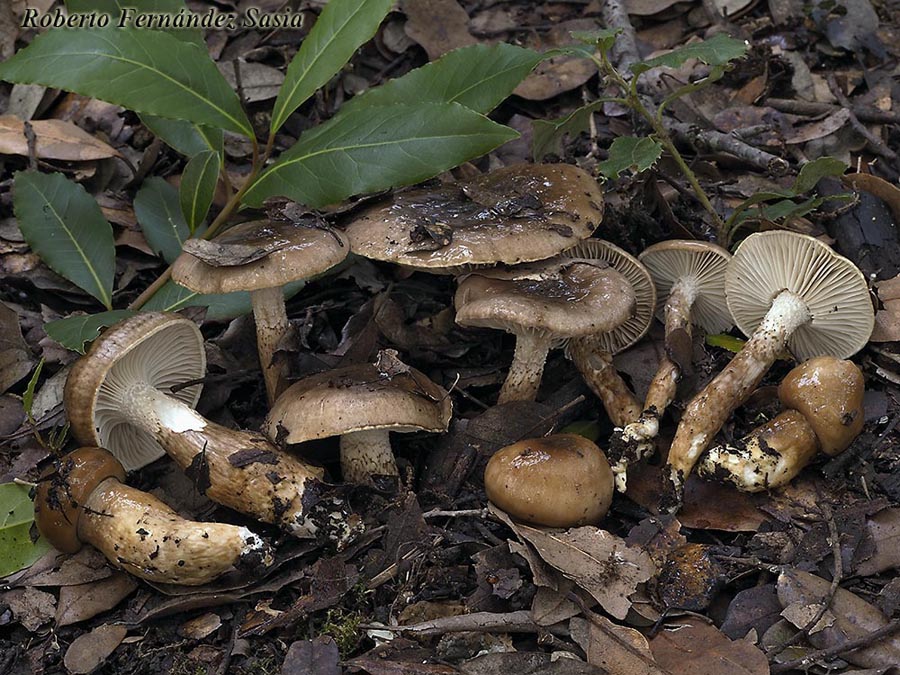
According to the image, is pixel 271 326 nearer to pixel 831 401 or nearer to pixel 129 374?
pixel 129 374

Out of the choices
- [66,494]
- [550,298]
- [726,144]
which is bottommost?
[66,494]

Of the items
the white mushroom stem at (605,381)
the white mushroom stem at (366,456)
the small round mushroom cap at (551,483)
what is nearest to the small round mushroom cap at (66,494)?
the white mushroom stem at (366,456)

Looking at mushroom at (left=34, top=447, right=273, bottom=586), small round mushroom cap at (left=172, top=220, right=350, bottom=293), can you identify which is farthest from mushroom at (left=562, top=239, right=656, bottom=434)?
mushroom at (left=34, top=447, right=273, bottom=586)

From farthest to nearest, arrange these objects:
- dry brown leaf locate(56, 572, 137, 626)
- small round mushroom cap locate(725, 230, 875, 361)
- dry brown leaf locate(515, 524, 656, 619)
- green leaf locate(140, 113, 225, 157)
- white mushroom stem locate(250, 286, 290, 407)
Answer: green leaf locate(140, 113, 225, 157)
white mushroom stem locate(250, 286, 290, 407)
small round mushroom cap locate(725, 230, 875, 361)
dry brown leaf locate(56, 572, 137, 626)
dry brown leaf locate(515, 524, 656, 619)

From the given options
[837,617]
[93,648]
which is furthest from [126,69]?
[837,617]

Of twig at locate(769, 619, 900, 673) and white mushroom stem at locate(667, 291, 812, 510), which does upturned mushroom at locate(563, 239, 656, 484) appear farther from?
twig at locate(769, 619, 900, 673)
